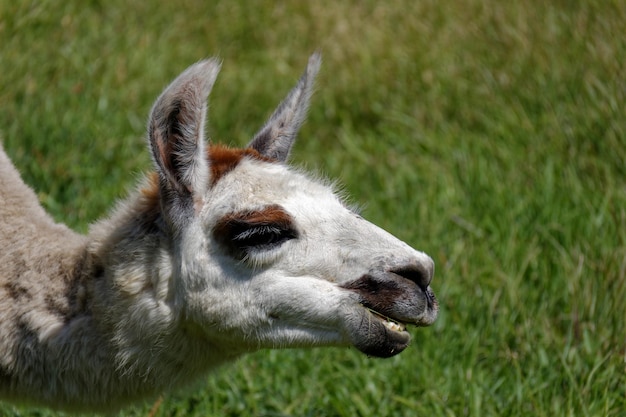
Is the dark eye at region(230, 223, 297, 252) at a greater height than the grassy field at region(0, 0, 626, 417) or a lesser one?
greater

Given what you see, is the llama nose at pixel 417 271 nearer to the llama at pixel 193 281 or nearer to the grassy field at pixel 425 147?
the llama at pixel 193 281

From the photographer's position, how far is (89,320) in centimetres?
342

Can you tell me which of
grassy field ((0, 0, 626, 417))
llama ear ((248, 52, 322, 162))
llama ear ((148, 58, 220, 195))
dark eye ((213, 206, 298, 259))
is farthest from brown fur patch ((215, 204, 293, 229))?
grassy field ((0, 0, 626, 417))

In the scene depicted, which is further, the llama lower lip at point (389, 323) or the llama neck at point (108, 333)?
the llama neck at point (108, 333)

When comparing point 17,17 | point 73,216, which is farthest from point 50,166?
point 17,17

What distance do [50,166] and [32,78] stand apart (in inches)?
28.8

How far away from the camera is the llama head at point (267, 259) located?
3227 mm

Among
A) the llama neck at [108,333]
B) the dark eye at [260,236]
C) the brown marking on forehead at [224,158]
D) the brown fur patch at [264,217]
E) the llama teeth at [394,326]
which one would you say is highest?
the brown marking on forehead at [224,158]

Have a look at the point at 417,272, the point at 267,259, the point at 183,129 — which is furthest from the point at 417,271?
the point at 183,129

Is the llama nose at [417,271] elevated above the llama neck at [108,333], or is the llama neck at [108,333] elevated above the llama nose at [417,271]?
the llama nose at [417,271]

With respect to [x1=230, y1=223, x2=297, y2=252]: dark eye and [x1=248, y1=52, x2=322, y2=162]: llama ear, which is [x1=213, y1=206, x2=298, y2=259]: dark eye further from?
[x1=248, y1=52, x2=322, y2=162]: llama ear

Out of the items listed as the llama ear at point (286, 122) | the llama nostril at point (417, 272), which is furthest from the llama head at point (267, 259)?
the llama ear at point (286, 122)

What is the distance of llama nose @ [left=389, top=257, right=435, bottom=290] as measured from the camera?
319 centimetres

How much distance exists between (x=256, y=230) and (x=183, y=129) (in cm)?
44
